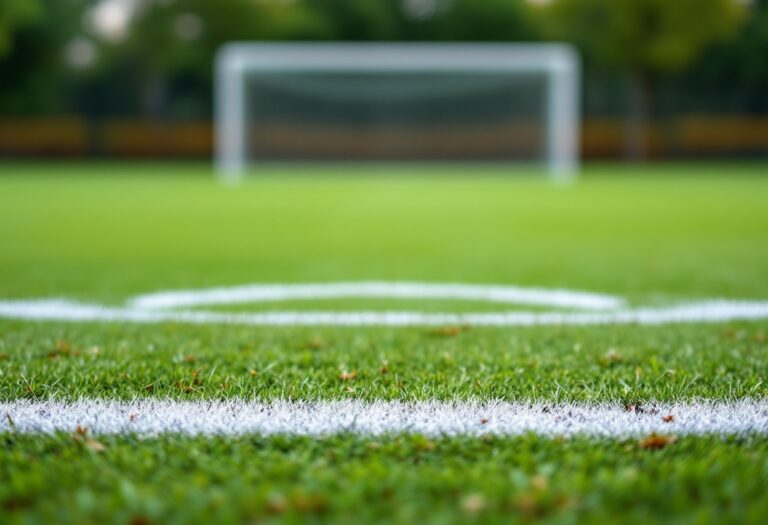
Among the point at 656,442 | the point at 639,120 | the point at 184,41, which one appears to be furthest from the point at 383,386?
the point at 184,41

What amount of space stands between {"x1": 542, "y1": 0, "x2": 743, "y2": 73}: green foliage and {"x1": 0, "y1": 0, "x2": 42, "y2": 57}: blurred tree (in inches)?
717

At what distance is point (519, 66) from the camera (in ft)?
66.2

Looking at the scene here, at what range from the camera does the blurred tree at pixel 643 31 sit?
91.8 feet

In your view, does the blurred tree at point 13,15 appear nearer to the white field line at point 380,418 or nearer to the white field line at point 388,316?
the white field line at point 388,316

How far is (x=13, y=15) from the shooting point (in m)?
27.6

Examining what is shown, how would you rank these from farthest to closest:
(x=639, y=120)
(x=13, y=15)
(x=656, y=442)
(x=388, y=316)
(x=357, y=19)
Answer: (x=357, y=19), (x=639, y=120), (x=13, y=15), (x=388, y=316), (x=656, y=442)

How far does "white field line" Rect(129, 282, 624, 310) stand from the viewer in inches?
159

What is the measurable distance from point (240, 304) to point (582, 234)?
14.3ft

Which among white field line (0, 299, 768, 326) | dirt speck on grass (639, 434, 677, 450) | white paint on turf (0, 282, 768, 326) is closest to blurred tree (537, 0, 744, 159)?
white paint on turf (0, 282, 768, 326)

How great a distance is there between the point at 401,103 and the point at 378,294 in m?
20.2

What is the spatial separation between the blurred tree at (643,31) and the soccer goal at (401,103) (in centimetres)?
731

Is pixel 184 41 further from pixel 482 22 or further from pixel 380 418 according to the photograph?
pixel 380 418

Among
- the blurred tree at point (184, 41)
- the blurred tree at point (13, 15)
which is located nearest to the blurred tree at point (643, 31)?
the blurred tree at point (184, 41)

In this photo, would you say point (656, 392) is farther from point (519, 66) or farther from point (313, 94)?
point (313, 94)
